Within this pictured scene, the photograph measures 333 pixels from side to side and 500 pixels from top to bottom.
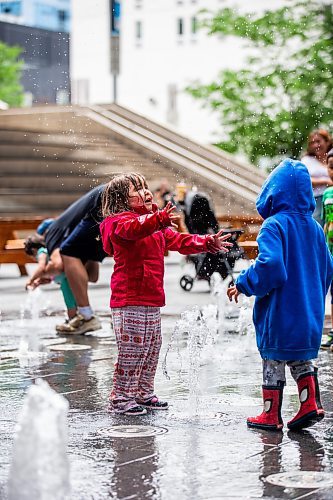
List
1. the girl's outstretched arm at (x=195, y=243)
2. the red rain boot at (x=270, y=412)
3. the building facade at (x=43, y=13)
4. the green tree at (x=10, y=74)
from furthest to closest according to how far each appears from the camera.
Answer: the building facade at (x=43, y=13)
the green tree at (x=10, y=74)
the girl's outstretched arm at (x=195, y=243)
the red rain boot at (x=270, y=412)

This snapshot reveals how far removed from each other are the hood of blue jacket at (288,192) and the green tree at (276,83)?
25824 millimetres

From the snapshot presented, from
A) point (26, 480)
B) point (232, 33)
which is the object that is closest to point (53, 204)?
point (232, 33)

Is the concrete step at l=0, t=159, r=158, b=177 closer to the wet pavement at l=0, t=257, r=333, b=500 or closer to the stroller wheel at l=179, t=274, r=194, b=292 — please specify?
the stroller wheel at l=179, t=274, r=194, b=292

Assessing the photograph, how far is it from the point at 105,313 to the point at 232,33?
2584 centimetres

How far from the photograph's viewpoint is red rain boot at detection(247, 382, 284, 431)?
20.2 feet

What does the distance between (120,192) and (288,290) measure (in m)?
1.21

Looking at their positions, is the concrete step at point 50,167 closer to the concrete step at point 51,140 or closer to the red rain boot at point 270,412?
the concrete step at point 51,140

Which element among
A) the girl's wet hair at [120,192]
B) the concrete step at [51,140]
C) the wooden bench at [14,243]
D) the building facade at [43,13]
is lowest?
the wooden bench at [14,243]

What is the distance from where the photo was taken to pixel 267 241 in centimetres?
607

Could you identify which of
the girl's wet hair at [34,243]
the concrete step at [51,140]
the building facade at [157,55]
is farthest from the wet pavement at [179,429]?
the building facade at [157,55]

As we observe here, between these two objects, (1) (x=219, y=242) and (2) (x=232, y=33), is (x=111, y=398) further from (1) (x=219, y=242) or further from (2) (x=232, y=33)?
(2) (x=232, y=33)

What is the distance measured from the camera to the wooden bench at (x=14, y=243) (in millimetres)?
17578

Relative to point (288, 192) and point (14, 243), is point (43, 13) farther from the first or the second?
point (288, 192)

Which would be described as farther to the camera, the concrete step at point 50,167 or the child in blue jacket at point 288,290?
the concrete step at point 50,167
